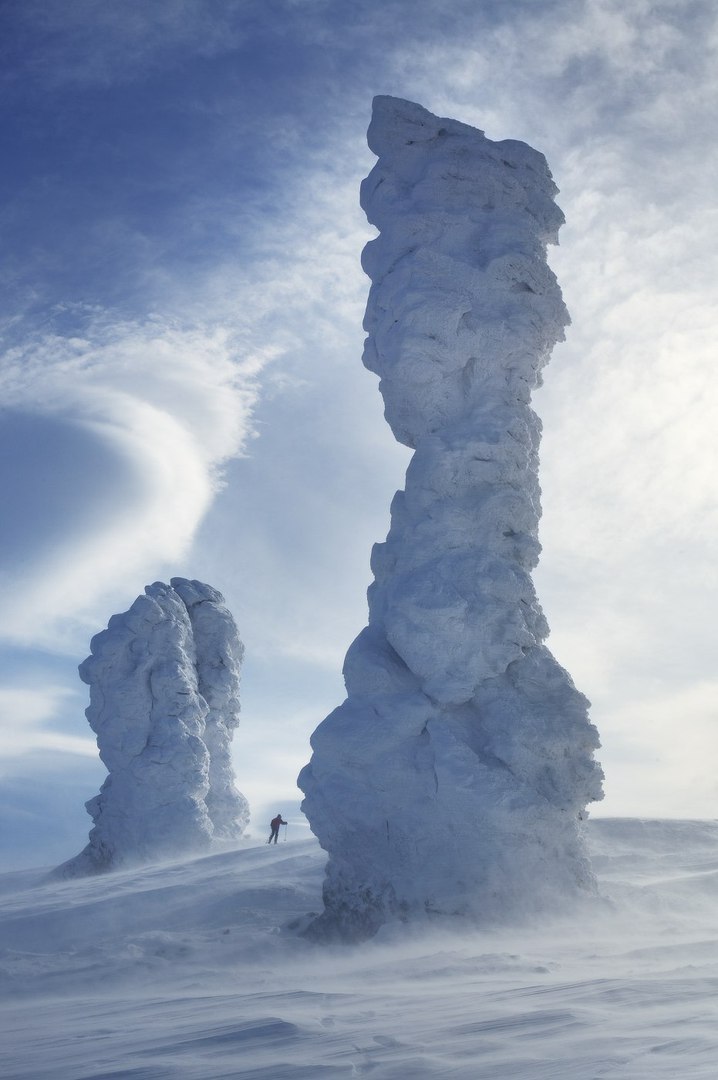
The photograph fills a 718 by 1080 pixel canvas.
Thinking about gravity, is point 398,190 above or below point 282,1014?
above

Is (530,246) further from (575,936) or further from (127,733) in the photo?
(127,733)

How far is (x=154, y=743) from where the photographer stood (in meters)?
24.3

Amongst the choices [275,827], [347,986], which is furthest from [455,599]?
[275,827]

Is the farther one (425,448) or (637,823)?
(637,823)

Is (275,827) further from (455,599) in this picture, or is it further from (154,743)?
(455,599)

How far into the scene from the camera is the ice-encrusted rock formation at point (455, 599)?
1195 cm

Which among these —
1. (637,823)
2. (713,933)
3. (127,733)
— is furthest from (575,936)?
(127,733)

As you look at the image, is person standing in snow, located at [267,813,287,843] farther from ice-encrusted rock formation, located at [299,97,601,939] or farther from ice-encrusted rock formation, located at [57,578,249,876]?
ice-encrusted rock formation, located at [299,97,601,939]

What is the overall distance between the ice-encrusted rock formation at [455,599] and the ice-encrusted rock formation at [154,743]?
11665 millimetres

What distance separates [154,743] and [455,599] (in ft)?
48.9

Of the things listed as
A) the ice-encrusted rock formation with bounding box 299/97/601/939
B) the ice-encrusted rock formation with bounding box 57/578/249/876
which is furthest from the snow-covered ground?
the ice-encrusted rock formation with bounding box 57/578/249/876

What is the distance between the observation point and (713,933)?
9.76 metres

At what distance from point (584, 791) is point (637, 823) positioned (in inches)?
213

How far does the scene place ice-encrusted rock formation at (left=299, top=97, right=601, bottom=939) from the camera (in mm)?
11945
